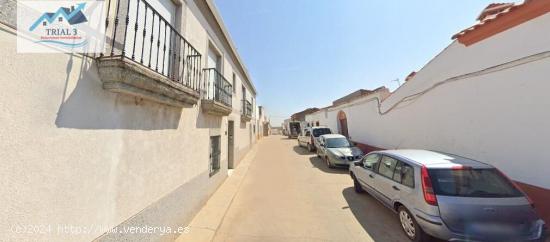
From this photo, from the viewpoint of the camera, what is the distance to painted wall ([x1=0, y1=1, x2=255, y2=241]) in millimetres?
1514

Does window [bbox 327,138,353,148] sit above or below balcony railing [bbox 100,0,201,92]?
below

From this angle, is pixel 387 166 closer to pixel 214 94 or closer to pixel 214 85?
pixel 214 94

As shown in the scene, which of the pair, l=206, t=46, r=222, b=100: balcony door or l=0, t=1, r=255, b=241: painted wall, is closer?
l=0, t=1, r=255, b=241: painted wall

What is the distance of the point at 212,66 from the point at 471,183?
659 centimetres

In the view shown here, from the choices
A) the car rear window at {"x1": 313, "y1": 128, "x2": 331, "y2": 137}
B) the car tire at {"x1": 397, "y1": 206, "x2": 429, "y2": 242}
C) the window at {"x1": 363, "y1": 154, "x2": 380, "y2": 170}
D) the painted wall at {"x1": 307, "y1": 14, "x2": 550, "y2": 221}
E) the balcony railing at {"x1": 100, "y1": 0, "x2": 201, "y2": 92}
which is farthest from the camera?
the car rear window at {"x1": 313, "y1": 128, "x2": 331, "y2": 137}

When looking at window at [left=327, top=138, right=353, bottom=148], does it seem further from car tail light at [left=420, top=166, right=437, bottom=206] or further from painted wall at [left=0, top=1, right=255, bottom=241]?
painted wall at [left=0, top=1, right=255, bottom=241]

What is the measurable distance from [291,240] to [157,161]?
2.55 m

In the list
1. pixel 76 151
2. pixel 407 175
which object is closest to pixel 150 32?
pixel 76 151

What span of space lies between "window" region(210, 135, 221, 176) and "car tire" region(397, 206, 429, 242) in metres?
4.58

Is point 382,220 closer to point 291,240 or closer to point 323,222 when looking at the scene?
point 323,222

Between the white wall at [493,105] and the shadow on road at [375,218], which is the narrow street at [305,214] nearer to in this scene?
the shadow on road at [375,218]

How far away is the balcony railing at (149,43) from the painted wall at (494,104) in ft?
21.4

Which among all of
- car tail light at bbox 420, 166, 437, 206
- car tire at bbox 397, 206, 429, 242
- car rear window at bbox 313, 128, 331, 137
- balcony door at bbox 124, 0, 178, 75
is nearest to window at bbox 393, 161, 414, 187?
car tail light at bbox 420, 166, 437, 206

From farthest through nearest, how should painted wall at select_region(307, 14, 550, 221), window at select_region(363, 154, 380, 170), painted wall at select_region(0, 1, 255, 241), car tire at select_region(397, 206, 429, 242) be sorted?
window at select_region(363, 154, 380, 170), painted wall at select_region(307, 14, 550, 221), car tire at select_region(397, 206, 429, 242), painted wall at select_region(0, 1, 255, 241)
